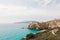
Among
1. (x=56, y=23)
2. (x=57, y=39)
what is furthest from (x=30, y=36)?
(x=56, y=23)

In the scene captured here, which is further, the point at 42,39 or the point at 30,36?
the point at 30,36

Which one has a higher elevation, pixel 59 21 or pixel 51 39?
pixel 59 21

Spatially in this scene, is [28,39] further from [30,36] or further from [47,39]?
[47,39]

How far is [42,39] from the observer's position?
33375 mm

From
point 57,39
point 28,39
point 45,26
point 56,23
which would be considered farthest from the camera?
point 45,26

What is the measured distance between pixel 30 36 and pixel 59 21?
8635cm

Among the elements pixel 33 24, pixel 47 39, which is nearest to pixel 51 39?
pixel 47 39

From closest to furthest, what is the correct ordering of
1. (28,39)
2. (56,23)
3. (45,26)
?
(28,39)
(56,23)
(45,26)

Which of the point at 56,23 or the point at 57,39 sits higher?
the point at 56,23

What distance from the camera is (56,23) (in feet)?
392

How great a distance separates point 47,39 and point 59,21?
301ft

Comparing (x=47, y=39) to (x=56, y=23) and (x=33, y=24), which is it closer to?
(x=56, y=23)

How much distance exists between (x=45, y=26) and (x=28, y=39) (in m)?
91.4

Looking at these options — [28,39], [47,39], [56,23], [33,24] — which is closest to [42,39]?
[47,39]
